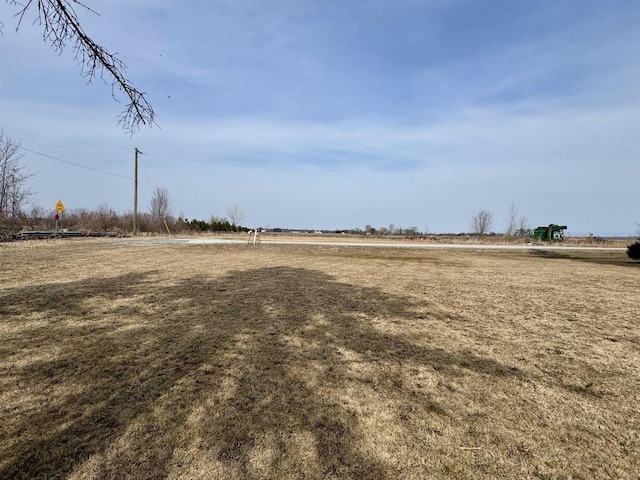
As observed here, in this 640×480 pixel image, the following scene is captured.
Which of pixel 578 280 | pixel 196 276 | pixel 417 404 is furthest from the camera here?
pixel 578 280

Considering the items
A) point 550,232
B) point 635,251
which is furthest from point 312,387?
point 550,232

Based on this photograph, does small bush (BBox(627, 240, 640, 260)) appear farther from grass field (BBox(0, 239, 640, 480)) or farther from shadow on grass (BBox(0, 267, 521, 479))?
shadow on grass (BBox(0, 267, 521, 479))

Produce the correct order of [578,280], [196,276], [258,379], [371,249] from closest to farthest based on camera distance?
[258,379] < [196,276] < [578,280] < [371,249]

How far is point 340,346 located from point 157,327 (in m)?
2.67

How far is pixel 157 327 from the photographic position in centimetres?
471

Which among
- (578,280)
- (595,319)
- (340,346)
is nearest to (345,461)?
(340,346)

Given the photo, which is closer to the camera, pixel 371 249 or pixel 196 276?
pixel 196 276

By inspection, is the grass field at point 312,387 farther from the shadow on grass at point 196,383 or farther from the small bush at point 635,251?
the small bush at point 635,251

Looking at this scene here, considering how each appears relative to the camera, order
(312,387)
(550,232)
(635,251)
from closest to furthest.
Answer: (312,387), (635,251), (550,232)

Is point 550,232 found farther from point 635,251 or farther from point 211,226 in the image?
point 211,226

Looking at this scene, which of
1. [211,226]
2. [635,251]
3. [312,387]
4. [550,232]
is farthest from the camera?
[211,226]

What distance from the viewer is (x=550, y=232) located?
141 ft

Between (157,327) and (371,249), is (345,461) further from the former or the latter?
(371,249)

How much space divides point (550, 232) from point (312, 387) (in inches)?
1972
